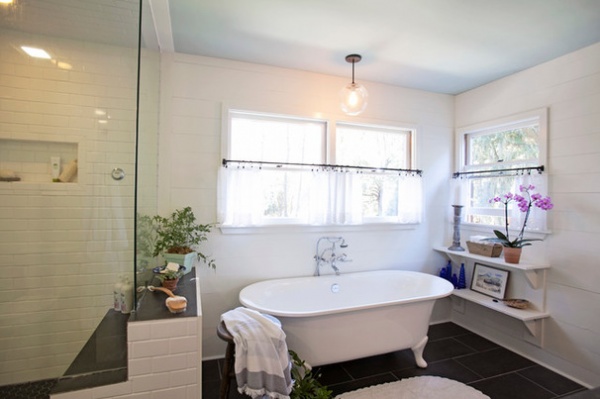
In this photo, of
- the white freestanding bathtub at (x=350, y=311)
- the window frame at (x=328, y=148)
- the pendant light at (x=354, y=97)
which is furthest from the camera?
the window frame at (x=328, y=148)

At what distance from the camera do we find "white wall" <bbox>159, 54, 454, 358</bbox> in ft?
8.81

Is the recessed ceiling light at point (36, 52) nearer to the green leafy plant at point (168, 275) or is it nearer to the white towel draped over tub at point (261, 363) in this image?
the green leafy plant at point (168, 275)

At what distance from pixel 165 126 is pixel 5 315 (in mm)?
1707

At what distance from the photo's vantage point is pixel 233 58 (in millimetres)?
2803

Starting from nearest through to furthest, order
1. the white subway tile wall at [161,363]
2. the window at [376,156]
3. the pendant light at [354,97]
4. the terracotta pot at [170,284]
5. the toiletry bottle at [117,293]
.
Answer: the white subway tile wall at [161,363], the toiletry bottle at [117,293], the terracotta pot at [170,284], the pendant light at [354,97], the window at [376,156]

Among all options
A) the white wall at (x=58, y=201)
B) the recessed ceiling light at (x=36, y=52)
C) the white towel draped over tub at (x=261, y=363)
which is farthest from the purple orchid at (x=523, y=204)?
the recessed ceiling light at (x=36, y=52)

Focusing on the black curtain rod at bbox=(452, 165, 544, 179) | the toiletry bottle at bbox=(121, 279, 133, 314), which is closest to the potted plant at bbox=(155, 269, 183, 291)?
the toiletry bottle at bbox=(121, 279, 133, 314)

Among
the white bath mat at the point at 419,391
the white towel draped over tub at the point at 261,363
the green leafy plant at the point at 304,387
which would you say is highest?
the white towel draped over tub at the point at 261,363

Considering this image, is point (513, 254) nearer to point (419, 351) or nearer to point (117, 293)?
point (419, 351)

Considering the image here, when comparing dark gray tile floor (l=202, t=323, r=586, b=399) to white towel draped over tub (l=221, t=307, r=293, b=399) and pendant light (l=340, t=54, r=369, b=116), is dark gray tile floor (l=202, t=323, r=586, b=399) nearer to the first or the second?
white towel draped over tub (l=221, t=307, r=293, b=399)

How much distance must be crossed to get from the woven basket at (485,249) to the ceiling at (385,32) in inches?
67.0

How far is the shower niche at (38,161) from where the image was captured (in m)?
1.97

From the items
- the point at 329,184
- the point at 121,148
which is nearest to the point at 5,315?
the point at 121,148

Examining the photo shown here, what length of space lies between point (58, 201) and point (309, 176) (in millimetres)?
1997
